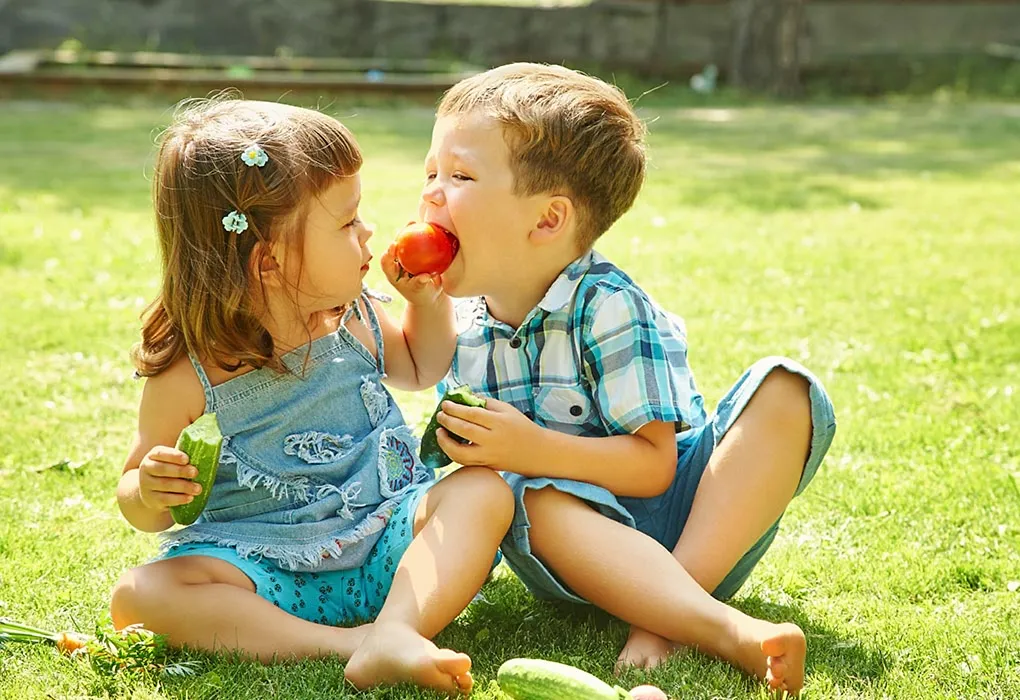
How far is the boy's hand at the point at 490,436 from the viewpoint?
264 cm

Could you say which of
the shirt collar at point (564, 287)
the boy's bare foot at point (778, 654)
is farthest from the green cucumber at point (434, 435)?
the boy's bare foot at point (778, 654)

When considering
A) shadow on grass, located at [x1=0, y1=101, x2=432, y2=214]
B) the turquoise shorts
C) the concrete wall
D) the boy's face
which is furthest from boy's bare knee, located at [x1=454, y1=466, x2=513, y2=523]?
the concrete wall

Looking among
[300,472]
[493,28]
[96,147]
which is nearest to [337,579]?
[300,472]

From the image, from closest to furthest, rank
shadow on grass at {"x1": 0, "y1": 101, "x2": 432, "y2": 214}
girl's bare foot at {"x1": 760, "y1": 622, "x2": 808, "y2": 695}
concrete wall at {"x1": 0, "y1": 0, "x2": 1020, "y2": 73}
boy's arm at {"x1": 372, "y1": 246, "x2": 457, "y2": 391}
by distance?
1. girl's bare foot at {"x1": 760, "y1": 622, "x2": 808, "y2": 695}
2. boy's arm at {"x1": 372, "y1": 246, "x2": 457, "y2": 391}
3. shadow on grass at {"x1": 0, "y1": 101, "x2": 432, "y2": 214}
4. concrete wall at {"x1": 0, "y1": 0, "x2": 1020, "y2": 73}

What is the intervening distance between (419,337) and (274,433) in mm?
441

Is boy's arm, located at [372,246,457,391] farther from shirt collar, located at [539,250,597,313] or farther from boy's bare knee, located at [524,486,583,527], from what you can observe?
boy's bare knee, located at [524,486,583,527]

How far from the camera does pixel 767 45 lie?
51.9ft

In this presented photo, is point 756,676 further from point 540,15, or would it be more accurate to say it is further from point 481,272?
point 540,15

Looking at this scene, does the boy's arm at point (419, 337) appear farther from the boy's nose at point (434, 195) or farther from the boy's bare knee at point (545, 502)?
the boy's bare knee at point (545, 502)

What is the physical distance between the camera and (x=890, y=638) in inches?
106

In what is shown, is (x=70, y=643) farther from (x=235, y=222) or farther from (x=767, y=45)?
(x=767, y=45)

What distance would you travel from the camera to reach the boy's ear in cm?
283

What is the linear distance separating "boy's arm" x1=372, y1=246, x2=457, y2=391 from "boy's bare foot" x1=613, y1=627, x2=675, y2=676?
0.82m

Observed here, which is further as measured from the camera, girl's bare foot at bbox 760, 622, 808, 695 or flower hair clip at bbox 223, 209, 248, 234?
flower hair clip at bbox 223, 209, 248, 234
